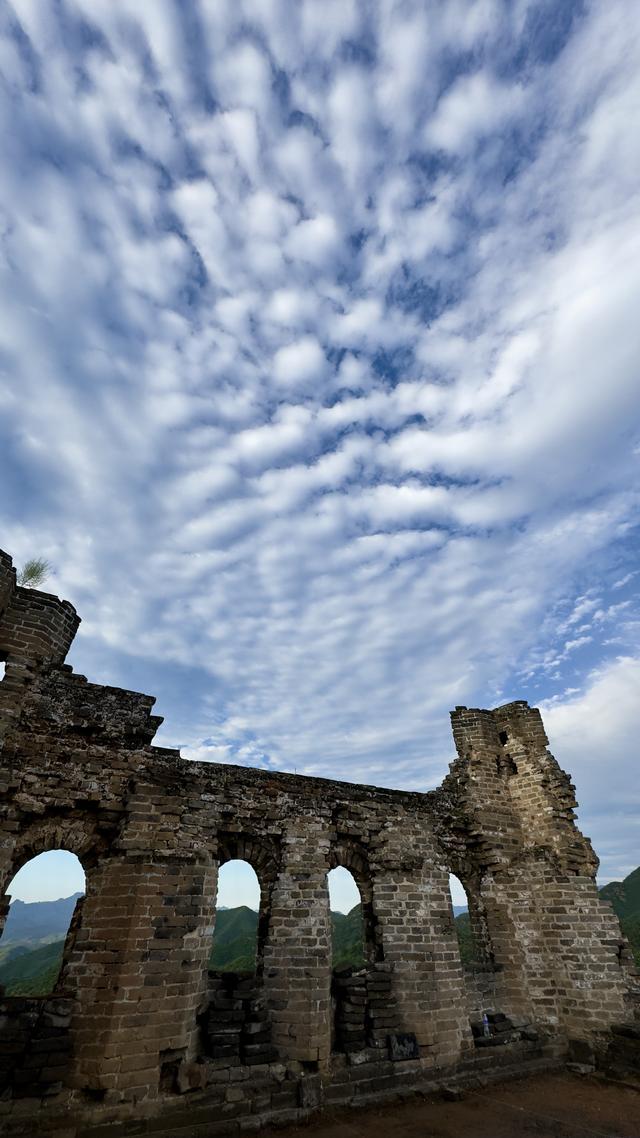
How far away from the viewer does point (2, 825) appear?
7879mm

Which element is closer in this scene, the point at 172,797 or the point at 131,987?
the point at 131,987

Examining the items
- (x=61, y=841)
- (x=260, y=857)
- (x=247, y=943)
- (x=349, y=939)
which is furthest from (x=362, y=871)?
(x=247, y=943)

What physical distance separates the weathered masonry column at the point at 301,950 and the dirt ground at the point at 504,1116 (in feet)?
3.46

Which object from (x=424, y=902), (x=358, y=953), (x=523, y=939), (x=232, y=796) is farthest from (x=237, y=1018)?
(x=358, y=953)

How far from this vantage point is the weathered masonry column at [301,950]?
865 cm

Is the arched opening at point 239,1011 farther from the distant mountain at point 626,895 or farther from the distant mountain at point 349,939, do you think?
the distant mountain at point 626,895

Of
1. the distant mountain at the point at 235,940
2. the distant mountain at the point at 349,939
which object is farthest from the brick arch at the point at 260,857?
the distant mountain at the point at 235,940

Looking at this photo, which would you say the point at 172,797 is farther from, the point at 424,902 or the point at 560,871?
the point at 560,871

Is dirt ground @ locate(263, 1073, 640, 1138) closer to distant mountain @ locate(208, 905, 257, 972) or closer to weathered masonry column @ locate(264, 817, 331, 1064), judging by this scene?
weathered masonry column @ locate(264, 817, 331, 1064)

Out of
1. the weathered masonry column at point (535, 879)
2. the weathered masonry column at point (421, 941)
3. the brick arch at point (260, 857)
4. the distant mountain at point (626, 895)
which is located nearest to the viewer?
the brick arch at point (260, 857)

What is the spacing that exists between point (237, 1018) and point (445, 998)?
4.61 m

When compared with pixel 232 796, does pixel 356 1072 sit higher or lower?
lower

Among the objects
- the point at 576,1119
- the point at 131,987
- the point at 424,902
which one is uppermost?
the point at 424,902

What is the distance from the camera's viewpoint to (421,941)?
1051cm
